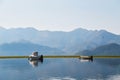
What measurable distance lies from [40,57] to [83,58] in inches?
637

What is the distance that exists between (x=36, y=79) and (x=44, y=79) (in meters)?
2.80

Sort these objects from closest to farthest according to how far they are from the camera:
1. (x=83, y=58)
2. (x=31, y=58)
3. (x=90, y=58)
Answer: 1. (x=31, y=58)
2. (x=90, y=58)
3. (x=83, y=58)

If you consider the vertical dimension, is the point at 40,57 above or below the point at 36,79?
above

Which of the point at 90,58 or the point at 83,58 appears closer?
the point at 90,58

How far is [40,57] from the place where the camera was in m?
52.2

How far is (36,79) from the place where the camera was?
10450 centimetres

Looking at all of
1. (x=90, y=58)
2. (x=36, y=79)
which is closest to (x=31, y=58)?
(x=90, y=58)

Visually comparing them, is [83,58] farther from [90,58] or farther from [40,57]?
[40,57]

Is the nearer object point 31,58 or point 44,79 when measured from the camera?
point 31,58

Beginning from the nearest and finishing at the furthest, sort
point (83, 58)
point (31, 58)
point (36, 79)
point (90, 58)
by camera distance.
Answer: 1. point (31, 58)
2. point (90, 58)
3. point (83, 58)
4. point (36, 79)

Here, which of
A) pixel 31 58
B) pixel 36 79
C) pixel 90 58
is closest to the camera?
pixel 31 58

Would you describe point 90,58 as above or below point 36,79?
above

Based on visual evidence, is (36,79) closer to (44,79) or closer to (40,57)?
(44,79)

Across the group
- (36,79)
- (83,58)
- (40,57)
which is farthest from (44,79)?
(40,57)
